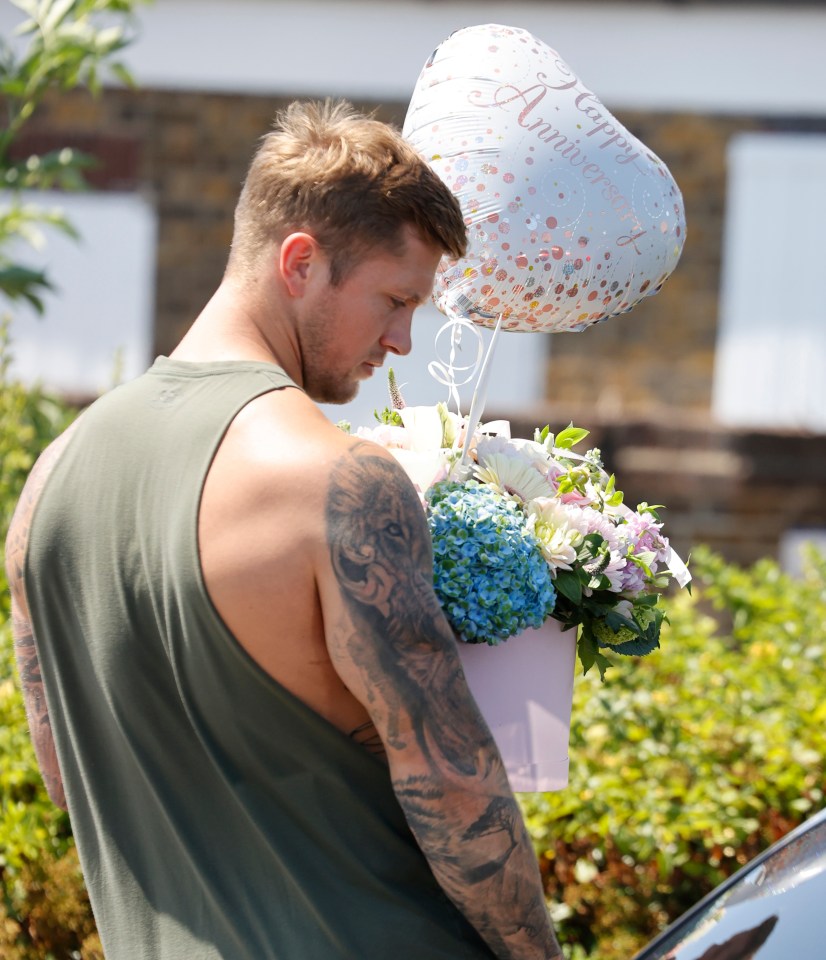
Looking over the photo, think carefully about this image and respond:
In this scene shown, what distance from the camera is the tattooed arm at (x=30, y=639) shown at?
187 centimetres

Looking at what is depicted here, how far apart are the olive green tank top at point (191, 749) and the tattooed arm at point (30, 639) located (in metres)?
0.08

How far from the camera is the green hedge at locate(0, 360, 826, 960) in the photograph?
308 cm

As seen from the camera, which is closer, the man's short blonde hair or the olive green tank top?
the olive green tank top

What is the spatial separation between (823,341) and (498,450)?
6710 mm

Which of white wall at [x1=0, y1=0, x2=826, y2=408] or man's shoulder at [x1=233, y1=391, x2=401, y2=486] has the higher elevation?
white wall at [x1=0, y1=0, x2=826, y2=408]

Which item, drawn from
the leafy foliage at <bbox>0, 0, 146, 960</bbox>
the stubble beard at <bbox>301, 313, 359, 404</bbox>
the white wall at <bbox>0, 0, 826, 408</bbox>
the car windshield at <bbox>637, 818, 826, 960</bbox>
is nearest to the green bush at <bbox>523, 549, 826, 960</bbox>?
the car windshield at <bbox>637, 818, 826, 960</bbox>

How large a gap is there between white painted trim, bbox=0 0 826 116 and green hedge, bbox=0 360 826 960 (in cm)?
532

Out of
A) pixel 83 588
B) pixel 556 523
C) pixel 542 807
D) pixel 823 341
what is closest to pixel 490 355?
pixel 556 523

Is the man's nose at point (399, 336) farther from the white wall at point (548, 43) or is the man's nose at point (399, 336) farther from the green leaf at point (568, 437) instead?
the white wall at point (548, 43)

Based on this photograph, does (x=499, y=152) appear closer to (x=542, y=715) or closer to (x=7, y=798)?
(x=542, y=715)

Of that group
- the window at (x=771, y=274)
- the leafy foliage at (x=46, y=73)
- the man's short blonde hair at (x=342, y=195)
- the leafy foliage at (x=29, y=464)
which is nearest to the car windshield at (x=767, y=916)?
the man's short blonde hair at (x=342, y=195)

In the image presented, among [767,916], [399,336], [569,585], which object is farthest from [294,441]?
[767,916]

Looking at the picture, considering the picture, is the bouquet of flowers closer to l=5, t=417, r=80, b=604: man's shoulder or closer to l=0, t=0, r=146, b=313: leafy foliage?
l=5, t=417, r=80, b=604: man's shoulder

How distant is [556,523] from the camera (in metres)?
2.03
